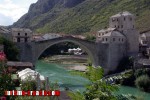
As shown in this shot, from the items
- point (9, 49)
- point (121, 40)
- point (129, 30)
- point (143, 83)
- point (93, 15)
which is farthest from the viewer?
point (93, 15)

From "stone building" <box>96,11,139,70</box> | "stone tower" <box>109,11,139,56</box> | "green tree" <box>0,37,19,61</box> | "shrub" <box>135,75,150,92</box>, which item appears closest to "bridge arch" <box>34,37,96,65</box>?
"stone building" <box>96,11,139,70</box>

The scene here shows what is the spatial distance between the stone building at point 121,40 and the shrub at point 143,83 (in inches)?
543

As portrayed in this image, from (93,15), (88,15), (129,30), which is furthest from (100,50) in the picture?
(88,15)

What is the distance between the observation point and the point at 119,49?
2598 inches

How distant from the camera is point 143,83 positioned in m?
51.1

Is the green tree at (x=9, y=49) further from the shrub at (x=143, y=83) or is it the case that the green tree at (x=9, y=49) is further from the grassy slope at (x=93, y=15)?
the grassy slope at (x=93, y=15)

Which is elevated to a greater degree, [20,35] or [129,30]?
[129,30]

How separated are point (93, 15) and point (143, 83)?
349ft

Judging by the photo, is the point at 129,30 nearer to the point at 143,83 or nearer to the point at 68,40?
the point at 68,40

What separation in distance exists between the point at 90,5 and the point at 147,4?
4724 centimetres

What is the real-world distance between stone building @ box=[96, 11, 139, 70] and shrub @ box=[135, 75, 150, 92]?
13.8 metres

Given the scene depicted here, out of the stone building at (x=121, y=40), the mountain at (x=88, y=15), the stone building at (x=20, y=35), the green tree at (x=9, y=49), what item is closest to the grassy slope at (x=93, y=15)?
the mountain at (x=88, y=15)

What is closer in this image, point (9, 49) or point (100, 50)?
point (9, 49)

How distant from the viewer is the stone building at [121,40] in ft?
214
